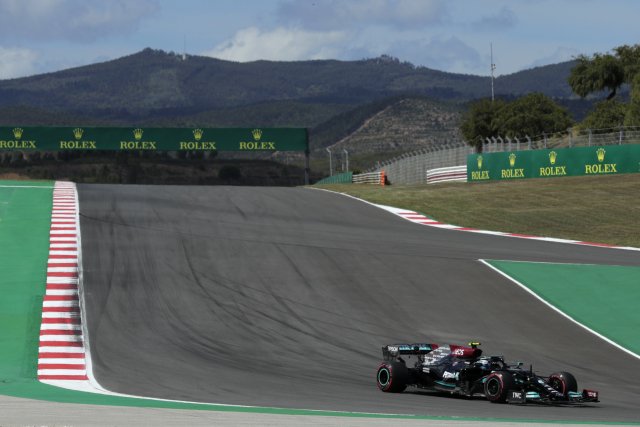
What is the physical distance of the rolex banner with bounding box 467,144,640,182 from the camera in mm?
49281

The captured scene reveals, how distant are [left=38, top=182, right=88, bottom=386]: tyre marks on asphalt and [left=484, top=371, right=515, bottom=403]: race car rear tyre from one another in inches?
238

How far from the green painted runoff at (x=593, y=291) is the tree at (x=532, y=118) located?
8991 centimetres

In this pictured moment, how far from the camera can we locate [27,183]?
44656mm

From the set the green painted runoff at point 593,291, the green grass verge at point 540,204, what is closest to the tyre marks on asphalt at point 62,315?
the green painted runoff at point 593,291

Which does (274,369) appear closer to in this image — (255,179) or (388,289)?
(388,289)

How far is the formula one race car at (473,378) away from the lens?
14625mm

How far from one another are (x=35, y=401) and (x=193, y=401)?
1961 mm

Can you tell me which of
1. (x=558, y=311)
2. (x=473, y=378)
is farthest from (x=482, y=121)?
(x=473, y=378)

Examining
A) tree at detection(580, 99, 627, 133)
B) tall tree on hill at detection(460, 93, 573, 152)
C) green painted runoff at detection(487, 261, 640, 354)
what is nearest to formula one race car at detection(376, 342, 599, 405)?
green painted runoff at detection(487, 261, 640, 354)

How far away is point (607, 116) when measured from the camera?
10688 centimetres

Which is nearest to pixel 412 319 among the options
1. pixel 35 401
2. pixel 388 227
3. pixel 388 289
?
pixel 388 289

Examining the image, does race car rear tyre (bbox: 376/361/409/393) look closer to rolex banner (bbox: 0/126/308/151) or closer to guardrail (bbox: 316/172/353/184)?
rolex banner (bbox: 0/126/308/151)

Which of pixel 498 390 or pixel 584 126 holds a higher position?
pixel 584 126

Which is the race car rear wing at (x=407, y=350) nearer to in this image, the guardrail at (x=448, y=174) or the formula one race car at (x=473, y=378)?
the formula one race car at (x=473, y=378)
